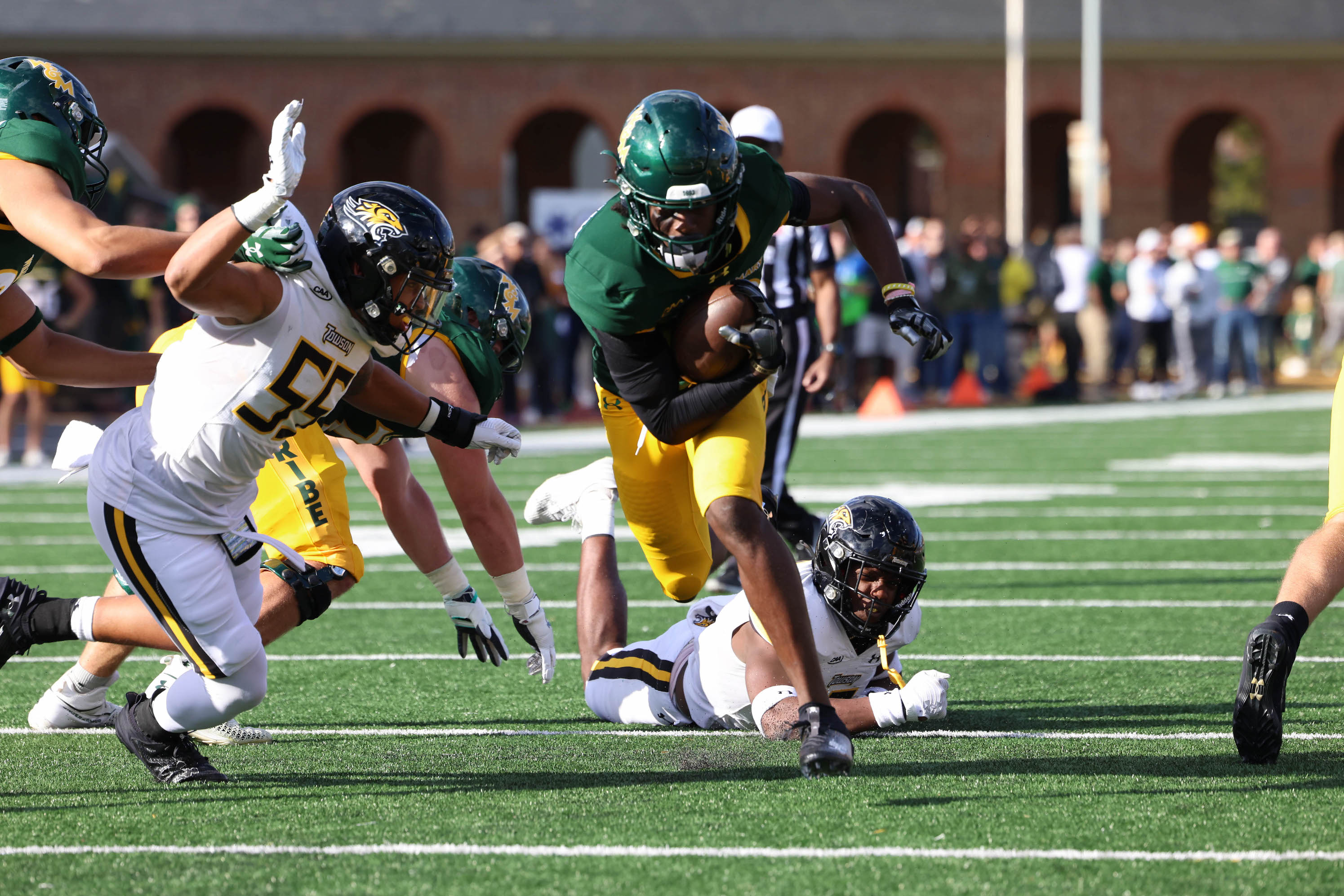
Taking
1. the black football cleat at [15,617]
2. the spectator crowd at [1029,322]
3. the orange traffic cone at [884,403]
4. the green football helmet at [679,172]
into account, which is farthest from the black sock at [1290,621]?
the orange traffic cone at [884,403]

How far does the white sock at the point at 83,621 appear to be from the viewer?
4.29 m

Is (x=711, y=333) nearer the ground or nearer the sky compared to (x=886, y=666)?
nearer the sky

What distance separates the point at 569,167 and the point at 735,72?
5715 mm

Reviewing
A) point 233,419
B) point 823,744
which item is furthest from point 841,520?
point 233,419

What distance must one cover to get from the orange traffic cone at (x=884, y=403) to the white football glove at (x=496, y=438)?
546 inches

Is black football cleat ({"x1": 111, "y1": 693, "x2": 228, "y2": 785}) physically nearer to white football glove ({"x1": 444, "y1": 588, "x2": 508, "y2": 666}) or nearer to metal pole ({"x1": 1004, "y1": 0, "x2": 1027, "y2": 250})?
white football glove ({"x1": 444, "y1": 588, "x2": 508, "y2": 666})

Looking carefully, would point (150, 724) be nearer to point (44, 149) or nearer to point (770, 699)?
point (44, 149)

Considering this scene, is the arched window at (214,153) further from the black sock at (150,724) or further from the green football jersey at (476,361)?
the black sock at (150,724)

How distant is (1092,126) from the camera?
85.3ft

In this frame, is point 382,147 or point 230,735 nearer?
point 230,735

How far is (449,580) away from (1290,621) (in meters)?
2.49

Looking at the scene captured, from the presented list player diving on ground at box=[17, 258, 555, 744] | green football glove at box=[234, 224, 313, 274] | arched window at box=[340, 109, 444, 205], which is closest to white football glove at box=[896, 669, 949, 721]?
player diving on ground at box=[17, 258, 555, 744]

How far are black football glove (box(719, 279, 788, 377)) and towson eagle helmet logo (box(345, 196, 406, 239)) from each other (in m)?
0.86

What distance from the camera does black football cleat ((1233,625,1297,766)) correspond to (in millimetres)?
4109
